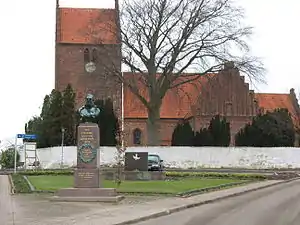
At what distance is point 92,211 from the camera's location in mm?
18328

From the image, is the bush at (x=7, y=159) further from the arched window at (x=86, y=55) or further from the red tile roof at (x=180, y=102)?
the red tile roof at (x=180, y=102)

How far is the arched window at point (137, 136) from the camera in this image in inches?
3298

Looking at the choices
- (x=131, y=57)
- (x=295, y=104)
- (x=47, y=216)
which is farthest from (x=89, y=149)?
(x=295, y=104)

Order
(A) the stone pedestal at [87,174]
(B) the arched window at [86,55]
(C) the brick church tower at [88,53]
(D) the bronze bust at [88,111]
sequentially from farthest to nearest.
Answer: (B) the arched window at [86,55]
(C) the brick church tower at [88,53]
(D) the bronze bust at [88,111]
(A) the stone pedestal at [87,174]

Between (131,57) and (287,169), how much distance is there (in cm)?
1865

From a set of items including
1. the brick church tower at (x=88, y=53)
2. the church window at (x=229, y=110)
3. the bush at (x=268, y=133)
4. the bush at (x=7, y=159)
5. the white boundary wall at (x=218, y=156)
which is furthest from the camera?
the bush at (x=7, y=159)

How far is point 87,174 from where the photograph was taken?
2269cm

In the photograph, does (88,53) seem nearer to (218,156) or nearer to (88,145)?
(218,156)

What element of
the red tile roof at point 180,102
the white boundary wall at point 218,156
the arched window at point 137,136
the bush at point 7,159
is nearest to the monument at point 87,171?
the red tile roof at point 180,102

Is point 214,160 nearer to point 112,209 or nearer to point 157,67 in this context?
point 157,67

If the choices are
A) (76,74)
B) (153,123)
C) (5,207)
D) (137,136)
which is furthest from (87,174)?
(137,136)

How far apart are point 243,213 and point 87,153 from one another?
6991 mm

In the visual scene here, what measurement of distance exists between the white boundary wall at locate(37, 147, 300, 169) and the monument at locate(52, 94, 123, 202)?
34.5 metres

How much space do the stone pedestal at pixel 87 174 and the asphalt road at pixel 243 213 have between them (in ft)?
13.1
